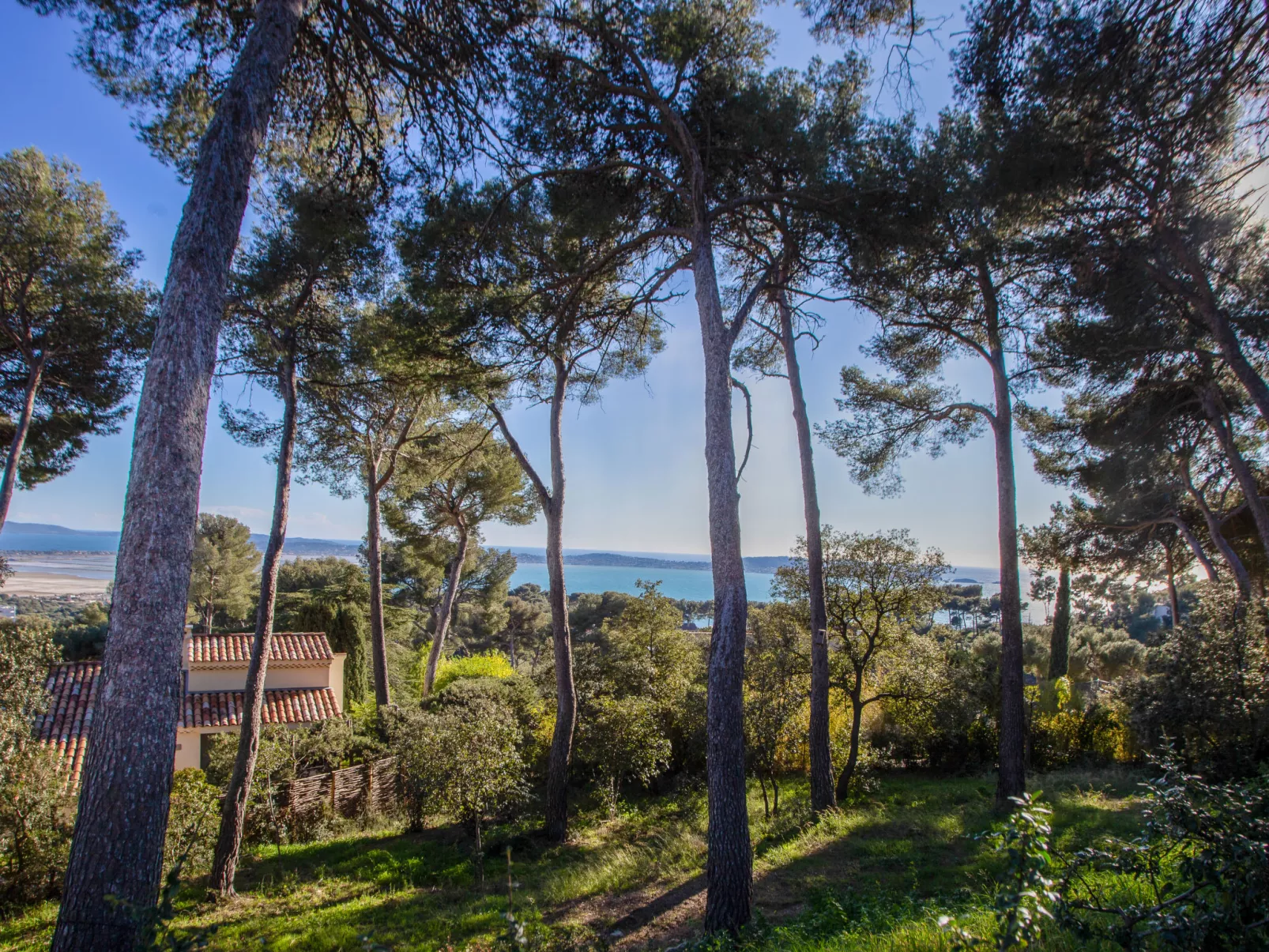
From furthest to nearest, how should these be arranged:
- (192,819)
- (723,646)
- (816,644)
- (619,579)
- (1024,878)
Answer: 1. (619,579)
2. (816,644)
3. (192,819)
4. (723,646)
5. (1024,878)

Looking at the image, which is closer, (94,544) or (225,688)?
(225,688)

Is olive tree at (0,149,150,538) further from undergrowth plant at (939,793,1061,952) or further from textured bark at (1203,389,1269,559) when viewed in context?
textured bark at (1203,389,1269,559)

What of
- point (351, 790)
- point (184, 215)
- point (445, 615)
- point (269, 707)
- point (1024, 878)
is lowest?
point (351, 790)

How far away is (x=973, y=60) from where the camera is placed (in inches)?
211

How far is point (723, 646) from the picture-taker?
500 centimetres

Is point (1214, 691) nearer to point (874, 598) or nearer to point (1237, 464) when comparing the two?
point (1237, 464)

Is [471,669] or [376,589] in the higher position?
[376,589]

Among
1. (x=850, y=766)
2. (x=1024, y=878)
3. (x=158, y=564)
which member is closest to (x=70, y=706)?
(x=158, y=564)

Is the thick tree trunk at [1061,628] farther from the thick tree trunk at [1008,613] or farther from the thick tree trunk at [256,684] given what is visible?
the thick tree trunk at [256,684]

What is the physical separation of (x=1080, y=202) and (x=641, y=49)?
603 cm

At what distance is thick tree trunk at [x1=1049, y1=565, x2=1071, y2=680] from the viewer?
17156 millimetres

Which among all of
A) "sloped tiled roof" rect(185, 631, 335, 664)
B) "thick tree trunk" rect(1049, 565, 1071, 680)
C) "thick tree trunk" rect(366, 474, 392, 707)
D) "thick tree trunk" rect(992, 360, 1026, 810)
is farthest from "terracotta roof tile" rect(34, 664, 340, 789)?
"thick tree trunk" rect(1049, 565, 1071, 680)

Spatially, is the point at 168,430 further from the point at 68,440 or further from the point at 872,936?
the point at 68,440

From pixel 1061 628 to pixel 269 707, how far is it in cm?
2231
